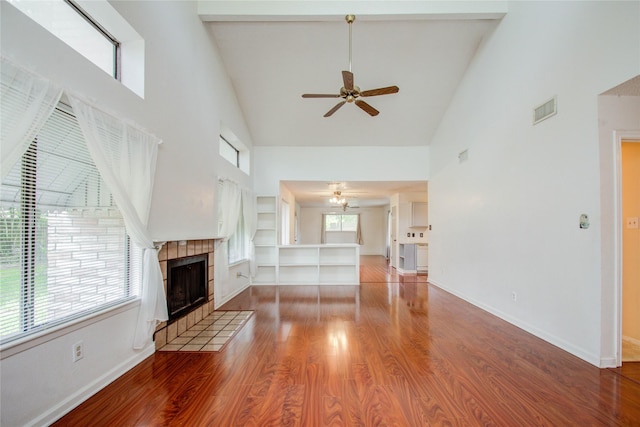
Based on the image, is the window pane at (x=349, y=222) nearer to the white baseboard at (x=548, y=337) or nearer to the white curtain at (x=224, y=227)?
the white curtain at (x=224, y=227)

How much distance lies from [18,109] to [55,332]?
1357mm

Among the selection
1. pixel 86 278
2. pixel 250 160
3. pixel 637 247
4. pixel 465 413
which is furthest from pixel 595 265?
pixel 250 160

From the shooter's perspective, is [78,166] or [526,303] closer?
[78,166]

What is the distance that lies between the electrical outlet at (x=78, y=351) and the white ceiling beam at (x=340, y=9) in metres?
4.01

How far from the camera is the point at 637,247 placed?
2947 millimetres

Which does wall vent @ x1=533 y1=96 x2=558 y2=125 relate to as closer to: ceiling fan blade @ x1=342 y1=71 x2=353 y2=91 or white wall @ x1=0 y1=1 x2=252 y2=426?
ceiling fan blade @ x1=342 y1=71 x2=353 y2=91

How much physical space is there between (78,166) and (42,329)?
1113mm

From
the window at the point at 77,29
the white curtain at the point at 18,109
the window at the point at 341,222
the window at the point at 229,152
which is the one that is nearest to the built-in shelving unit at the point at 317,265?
the window at the point at 229,152

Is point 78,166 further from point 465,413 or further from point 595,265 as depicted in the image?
point 595,265

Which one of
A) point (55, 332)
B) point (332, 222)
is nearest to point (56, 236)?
point (55, 332)

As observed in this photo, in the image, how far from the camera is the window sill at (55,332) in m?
1.57

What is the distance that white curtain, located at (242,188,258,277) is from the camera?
5.73 m

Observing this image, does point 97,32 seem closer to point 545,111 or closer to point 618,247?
Answer: point 545,111

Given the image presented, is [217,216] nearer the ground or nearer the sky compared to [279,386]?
nearer the sky
